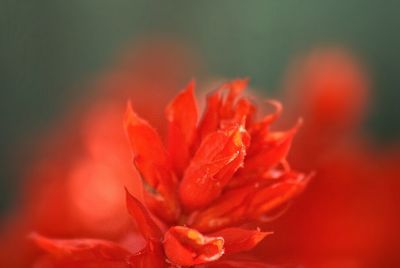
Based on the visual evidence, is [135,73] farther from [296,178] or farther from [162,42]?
[296,178]

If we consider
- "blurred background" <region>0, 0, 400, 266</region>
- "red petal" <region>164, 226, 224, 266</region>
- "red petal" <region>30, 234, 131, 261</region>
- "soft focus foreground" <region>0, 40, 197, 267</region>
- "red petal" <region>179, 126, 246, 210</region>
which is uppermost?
"blurred background" <region>0, 0, 400, 266</region>

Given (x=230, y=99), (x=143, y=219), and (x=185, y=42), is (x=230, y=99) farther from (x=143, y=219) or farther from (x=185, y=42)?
(x=185, y=42)

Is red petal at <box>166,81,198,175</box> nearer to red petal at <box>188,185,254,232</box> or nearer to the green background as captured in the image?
red petal at <box>188,185,254,232</box>

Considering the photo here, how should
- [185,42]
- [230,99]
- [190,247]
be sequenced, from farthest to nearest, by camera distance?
[185,42], [230,99], [190,247]

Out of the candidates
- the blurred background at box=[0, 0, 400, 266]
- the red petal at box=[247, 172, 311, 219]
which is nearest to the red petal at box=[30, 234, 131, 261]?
the red petal at box=[247, 172, 311, 219]

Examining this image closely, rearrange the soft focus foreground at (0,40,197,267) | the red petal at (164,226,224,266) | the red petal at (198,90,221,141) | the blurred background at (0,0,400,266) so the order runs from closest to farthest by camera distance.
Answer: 1. the red petal at (164,226,224,266)
2. the red petal at (198,90,221,141)
3. the soft focus foreground at (0,40,197,267)
4. the blurred background at (0,0,400,266)

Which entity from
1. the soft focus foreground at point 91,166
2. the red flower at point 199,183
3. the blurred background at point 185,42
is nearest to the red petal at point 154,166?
the red flower at point 199,183

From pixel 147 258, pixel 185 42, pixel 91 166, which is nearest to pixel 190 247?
pixel 147 258
